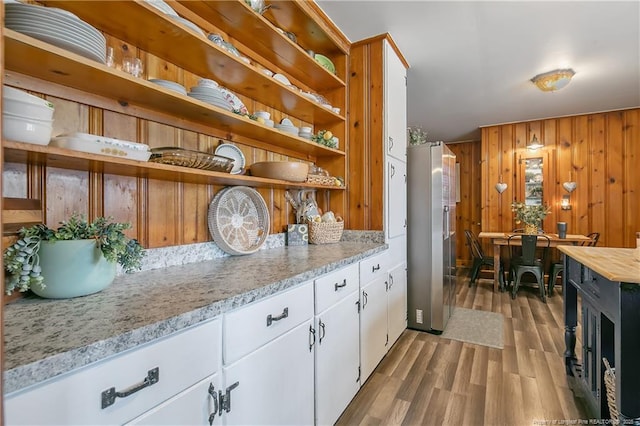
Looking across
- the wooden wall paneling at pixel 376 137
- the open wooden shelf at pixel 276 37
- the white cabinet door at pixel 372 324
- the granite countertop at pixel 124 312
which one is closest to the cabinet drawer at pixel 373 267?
the white cabinet door at pixel 372 324

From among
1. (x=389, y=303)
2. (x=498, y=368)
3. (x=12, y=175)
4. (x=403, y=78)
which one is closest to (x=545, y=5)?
(x=403, y=78)

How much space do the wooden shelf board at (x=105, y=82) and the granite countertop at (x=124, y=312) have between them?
0.71m

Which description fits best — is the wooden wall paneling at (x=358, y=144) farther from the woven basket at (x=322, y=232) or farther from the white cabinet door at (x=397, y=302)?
the white cabinet door at (x=397, y=302)

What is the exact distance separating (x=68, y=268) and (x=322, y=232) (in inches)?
60.4

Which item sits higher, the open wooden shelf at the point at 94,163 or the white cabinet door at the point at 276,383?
the open wooden shelf at the point at 94,163

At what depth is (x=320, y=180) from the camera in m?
2.15

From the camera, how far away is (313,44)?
2363 millimetres

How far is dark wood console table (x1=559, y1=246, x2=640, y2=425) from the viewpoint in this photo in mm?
1205

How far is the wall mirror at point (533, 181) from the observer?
15.8ft

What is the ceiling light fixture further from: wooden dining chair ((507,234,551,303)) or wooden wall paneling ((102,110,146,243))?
wooden wall paneling ((102,110,146,243))

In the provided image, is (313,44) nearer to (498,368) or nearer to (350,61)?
(350,61)

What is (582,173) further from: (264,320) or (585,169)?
(264,320)

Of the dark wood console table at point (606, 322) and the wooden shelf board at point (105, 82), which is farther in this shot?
the dark wood console table at point (606, 322)

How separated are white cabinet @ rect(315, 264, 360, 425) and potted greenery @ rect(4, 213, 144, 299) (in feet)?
2.65
